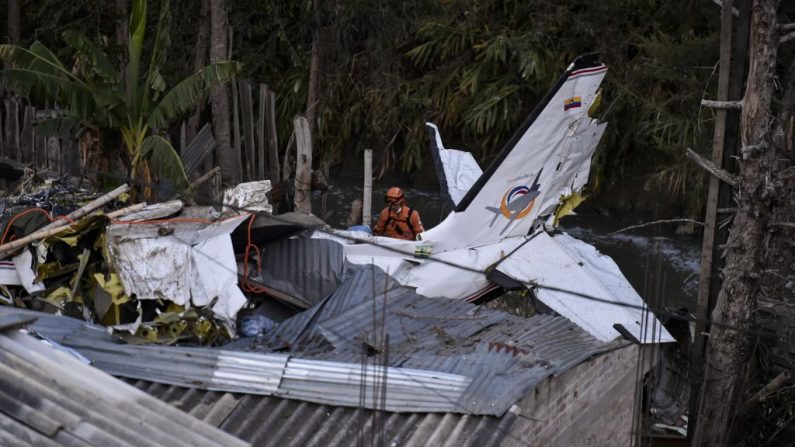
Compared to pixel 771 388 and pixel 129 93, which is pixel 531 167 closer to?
pixel 771 388

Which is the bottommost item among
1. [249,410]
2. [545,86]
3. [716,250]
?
[249,410]

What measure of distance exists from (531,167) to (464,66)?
1148 centimetres

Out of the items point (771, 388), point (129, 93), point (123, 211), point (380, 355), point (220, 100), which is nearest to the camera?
point (380, 355)

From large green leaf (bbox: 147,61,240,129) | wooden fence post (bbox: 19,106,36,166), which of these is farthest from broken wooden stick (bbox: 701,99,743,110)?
wooden fence post (bbox: 19,106,36,166)

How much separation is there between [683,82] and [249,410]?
13.6 meters

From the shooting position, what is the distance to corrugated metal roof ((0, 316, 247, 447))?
4762 millimetres

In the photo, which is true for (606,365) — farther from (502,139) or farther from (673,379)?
(502,139)

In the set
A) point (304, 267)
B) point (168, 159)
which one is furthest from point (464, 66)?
point (304, 267)

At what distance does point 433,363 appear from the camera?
7.13 m

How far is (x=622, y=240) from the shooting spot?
776 inches

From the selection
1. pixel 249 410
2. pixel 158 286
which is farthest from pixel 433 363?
pixel 158 286

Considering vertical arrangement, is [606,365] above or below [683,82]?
below

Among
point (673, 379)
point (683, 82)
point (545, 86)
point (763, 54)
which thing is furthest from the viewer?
point (545, 86)

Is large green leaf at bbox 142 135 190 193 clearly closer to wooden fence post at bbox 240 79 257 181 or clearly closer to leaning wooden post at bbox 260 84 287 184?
wooden fence post at bbox 240 79 257 181
